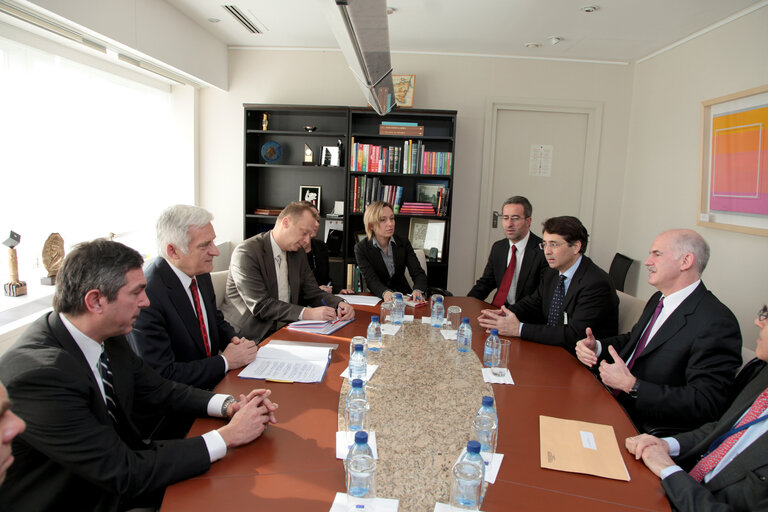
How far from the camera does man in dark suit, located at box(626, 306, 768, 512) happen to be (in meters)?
1.26

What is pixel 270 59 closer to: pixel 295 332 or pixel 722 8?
pixel 295 332

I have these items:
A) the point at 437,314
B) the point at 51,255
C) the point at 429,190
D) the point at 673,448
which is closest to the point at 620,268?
the point at 429,190

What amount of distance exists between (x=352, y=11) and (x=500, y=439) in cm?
146

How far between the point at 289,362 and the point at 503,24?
11.8ft

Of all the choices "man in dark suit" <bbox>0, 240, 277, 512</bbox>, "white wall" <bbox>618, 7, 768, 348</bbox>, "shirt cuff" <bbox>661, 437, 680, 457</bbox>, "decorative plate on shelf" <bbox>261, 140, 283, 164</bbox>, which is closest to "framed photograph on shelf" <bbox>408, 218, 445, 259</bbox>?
"decorative plate on shelf" <bbox>261, 140, 283, 164</bbox>

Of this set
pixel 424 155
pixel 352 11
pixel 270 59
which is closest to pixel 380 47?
pixel 352 11

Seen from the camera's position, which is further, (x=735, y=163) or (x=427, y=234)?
(x=427, y=234)

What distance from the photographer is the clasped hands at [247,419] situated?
1.40m

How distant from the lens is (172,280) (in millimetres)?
2098

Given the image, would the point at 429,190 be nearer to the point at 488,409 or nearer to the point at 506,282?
the point at 506,282

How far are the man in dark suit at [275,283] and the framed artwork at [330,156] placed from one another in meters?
2.07

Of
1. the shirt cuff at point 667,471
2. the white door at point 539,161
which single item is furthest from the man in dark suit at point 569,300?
the white door at point 539,161

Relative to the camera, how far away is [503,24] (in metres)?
4.19

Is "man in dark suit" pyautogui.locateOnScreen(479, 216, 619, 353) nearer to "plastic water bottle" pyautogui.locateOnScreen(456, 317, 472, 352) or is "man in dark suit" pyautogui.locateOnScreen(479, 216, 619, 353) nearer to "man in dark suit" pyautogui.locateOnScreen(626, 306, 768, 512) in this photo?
"plastic water bottle" pyautogui.locateOnScreen(456, 317, 472, 352)
